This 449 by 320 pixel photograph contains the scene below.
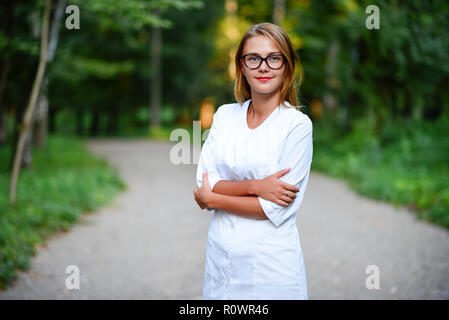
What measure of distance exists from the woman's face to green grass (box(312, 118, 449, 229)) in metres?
5.74

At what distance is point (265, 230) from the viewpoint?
2.13 meters

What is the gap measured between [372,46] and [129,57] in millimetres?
21685

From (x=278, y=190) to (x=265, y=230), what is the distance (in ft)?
0.71

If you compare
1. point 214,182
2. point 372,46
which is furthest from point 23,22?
point 214,182

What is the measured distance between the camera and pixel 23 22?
34.6 feet

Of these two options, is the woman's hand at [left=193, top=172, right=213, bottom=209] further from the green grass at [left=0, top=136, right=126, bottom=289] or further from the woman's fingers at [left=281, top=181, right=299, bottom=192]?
the green grass at [left=0, top=136, right=126, bottom=289]

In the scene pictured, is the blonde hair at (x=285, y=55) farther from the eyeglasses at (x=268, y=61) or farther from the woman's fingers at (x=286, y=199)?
the woman's fingers at (x=286, y=199)

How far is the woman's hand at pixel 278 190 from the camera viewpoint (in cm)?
208

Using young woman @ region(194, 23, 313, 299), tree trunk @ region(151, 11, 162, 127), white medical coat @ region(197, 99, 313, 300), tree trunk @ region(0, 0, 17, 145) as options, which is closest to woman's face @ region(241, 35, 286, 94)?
young woman @ region(194, 23, 313, 299)

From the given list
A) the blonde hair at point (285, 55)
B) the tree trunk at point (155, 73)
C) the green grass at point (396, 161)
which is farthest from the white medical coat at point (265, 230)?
the tree trunk at point (155, 73)

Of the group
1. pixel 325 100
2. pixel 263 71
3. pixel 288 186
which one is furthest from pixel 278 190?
pixel 325 100

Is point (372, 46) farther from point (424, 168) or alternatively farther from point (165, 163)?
point (165, 163)

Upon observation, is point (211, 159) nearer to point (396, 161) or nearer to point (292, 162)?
point (292, 162)

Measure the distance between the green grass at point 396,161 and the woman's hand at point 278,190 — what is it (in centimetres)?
564
